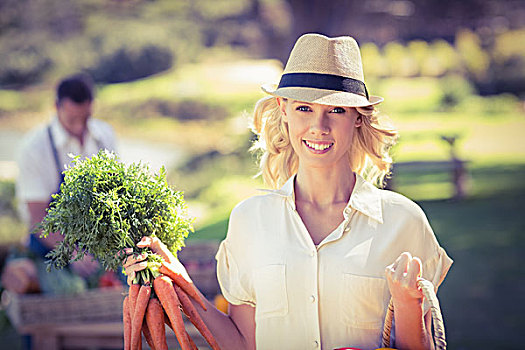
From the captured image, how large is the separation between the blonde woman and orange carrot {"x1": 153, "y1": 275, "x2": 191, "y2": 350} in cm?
10

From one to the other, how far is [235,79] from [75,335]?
7.30 metres

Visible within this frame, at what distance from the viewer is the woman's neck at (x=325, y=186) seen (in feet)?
7.64

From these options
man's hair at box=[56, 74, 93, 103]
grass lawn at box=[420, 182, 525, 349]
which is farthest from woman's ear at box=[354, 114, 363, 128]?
grass lawn at box=[420, 182, 525, 349]

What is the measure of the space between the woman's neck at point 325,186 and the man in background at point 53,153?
2.27 metres

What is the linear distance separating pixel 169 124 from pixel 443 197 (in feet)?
14.4

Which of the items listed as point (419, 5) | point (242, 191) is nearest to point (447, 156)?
point (419, 5)

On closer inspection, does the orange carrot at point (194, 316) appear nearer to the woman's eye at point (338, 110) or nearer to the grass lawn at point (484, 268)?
the woman's eye at point (338, 110)

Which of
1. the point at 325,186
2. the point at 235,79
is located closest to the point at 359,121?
the point at 325,186

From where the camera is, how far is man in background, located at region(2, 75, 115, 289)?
4.24 m

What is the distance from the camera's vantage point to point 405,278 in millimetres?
1972

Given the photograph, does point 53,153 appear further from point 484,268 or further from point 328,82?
point 484,268

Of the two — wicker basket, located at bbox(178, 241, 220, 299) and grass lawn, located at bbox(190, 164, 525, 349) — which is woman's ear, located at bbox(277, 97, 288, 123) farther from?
grass lawn, located at bbox(190, 164, 525, 349)

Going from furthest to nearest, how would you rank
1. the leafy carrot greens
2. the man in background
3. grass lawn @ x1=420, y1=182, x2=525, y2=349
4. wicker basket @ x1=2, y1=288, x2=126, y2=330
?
grass lawn @ x1=420, y1=182, x2=525, y2=349 → the man in background → wicker basket @ x1=2, y1=288, x2=126, y2=330 → the leafy carrot greens

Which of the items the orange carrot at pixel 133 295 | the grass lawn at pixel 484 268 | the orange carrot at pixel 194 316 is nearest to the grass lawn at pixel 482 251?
the grass lawn at pixel 484 268
